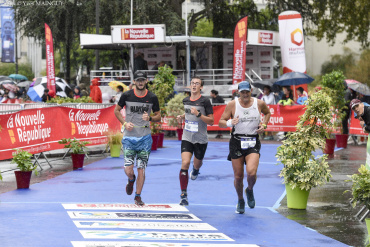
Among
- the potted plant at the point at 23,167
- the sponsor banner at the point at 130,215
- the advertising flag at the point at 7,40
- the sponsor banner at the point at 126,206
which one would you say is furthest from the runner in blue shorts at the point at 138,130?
the advertising flag at the point at 7,40

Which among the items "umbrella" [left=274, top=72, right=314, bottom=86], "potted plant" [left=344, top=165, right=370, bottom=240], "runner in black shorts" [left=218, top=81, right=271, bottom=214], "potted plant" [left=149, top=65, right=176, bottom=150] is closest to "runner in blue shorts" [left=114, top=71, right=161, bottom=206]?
"runner in black shorts" [left=218, top=81, right=271, bottom=214]

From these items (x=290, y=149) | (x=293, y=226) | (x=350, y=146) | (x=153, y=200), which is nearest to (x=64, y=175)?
(x=153, y=200)

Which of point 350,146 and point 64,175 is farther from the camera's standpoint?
point 350,146

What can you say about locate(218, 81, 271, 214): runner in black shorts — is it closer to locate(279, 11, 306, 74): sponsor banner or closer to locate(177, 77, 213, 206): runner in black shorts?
locate(177, 77, 213, 206): runner in black shorts

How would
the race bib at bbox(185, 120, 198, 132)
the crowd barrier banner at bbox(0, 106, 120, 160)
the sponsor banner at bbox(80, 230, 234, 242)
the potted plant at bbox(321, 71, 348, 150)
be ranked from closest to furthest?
the sponsor banner at bbox(80, 230, 234, 242) < the race bib at bbox(185, 120, 198, 132) < the crowd barrier banner at bbox(0, 106, 120, 160) < the potted plant at bbox(321, 71, 348, 150)

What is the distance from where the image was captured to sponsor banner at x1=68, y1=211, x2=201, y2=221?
34.7 ft

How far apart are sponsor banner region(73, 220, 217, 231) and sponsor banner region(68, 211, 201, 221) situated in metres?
0.39

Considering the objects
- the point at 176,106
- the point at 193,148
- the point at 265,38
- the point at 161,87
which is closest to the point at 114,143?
the point at 161,87

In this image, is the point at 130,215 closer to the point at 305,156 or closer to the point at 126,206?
the point at 126,206

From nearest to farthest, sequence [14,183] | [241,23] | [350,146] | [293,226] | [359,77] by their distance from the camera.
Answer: [293,226] → [14,183] → [350,146] → [241,23] → [359,77]

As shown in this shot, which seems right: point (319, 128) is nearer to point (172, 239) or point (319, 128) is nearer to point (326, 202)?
point (326, 202)

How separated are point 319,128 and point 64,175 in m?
6.36

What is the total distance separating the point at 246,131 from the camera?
11.2m

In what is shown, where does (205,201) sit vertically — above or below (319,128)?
below
